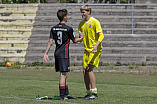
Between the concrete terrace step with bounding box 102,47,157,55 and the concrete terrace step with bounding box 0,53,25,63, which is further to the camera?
the concrete terrace step with bounding box 0,53,25,63

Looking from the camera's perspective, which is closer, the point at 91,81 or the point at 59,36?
the point at 59,36

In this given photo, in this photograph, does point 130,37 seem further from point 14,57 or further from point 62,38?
point 62,38

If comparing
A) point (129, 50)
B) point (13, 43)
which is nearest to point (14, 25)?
point (13, 43)

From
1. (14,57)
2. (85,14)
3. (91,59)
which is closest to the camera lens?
(91,59)

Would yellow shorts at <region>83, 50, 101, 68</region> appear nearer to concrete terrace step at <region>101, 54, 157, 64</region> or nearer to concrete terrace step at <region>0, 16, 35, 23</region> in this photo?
concrete terrace step at <region>101, 54, 157, 64</region>

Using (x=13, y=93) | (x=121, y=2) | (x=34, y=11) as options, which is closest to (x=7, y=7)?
(x=34, y=11)

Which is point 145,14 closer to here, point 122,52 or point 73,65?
point 122,52

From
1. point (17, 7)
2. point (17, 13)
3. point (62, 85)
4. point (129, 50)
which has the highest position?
point (17, 7)

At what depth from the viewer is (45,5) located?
31.2 metres

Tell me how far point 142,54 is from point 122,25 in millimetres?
3579

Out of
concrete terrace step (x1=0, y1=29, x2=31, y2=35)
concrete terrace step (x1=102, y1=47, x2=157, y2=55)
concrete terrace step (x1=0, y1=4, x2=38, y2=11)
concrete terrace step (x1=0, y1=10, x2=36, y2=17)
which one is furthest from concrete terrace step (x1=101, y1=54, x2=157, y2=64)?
concrete terrace step (x1=0, y1=4, x2=38, y2=11)

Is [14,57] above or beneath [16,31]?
beneath

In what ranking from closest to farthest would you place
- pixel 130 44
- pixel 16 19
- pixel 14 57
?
pixel 130 44 → pixel 14 57 → pixel 16 19

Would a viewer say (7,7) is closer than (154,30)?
No
